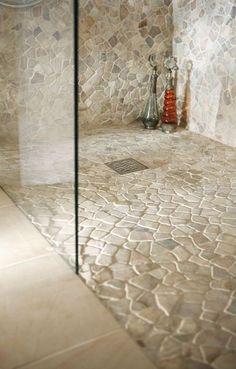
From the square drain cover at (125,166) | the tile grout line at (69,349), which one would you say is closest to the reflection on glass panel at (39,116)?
the tile grout line at (69,349)

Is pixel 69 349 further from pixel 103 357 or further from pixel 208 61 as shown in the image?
pixel 208 61

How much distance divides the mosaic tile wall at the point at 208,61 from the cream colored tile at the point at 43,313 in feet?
4.91

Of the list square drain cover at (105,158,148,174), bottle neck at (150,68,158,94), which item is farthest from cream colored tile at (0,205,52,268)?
bottle neck at (150,68,158,94)

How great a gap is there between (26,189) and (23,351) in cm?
81

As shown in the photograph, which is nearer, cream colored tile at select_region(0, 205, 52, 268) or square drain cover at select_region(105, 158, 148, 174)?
cream colored tile at select_region(0, 205, 52, 268)

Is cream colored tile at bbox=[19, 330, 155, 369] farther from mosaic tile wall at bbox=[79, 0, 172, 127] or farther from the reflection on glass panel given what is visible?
mosaic tile wall at bbox=[79, 0, 172, 127]

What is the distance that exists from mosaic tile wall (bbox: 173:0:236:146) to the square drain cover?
0.63 meters

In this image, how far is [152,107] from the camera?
8.21ft

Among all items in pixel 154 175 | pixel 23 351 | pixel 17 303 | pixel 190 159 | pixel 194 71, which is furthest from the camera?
pixel 194 71

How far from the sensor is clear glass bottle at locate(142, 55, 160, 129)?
2485 millimetres

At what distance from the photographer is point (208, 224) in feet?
4.83

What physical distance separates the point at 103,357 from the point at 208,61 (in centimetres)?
191

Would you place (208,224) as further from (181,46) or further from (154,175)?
(181,46)

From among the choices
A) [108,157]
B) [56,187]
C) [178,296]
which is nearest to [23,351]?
[178,296]
